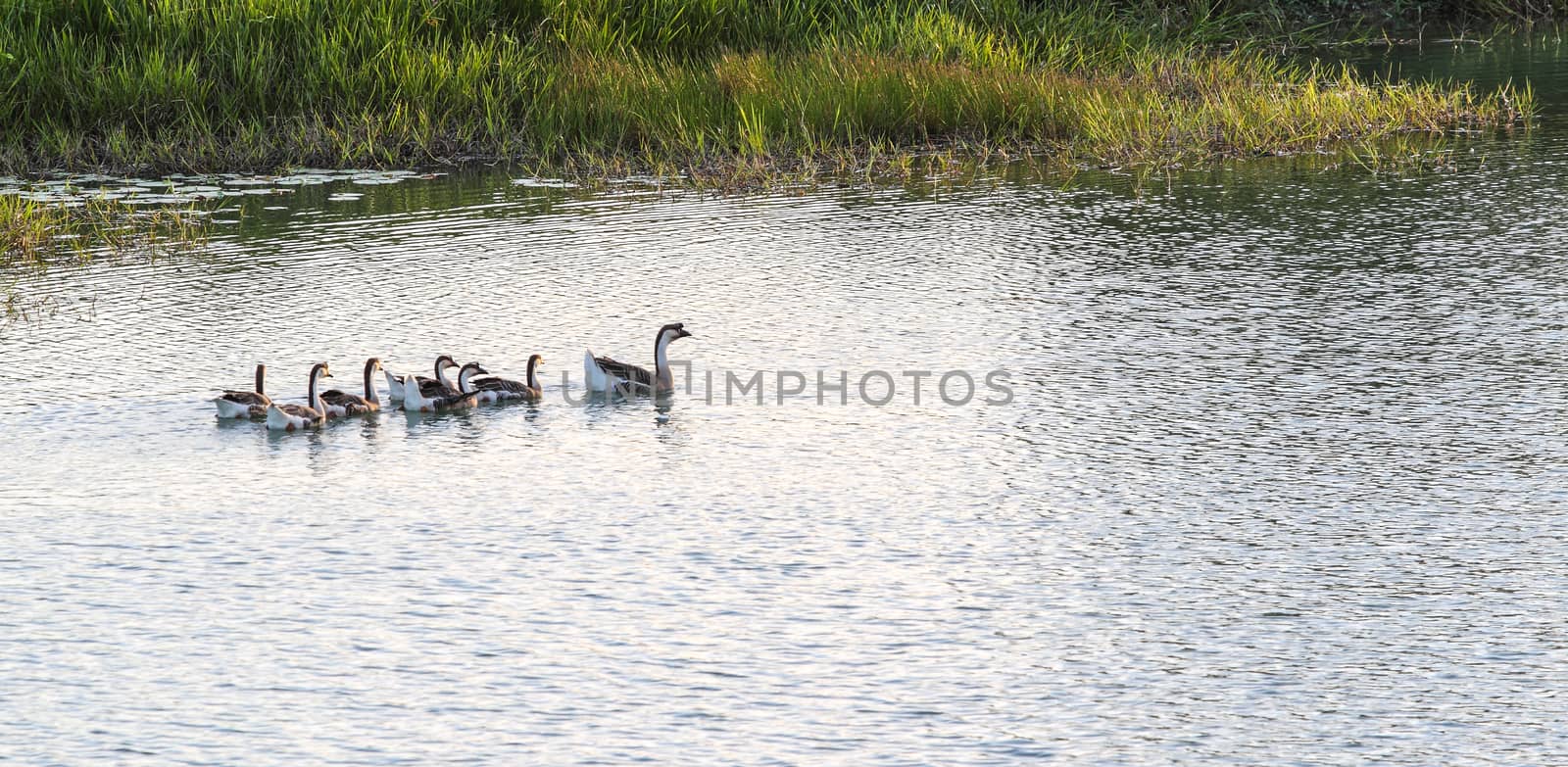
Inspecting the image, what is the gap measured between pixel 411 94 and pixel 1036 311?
29.7 ft

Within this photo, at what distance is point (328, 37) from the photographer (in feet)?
59.2

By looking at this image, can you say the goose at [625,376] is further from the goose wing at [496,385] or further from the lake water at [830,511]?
the goose wing at [496,385]

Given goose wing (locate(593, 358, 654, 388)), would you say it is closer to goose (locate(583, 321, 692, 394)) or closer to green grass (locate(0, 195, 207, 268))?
goose (locate(583, 321, 692, 394))

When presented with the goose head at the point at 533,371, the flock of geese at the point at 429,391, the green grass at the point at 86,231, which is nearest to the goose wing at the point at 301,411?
the flock of geese at the point at 429,391

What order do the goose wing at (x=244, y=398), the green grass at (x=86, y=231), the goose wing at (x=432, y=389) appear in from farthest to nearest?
the green grass at (x=86, y=231), the goose wing at (x=432, y=389), the goose wing at (x=244, y=398)

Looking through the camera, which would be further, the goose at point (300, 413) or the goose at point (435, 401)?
the goose at point (435, 401)

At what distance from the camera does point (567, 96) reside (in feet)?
58.8

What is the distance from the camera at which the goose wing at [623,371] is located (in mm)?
8961

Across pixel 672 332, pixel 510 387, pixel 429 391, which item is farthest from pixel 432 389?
pixel 672 332

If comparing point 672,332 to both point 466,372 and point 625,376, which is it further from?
point 466,372

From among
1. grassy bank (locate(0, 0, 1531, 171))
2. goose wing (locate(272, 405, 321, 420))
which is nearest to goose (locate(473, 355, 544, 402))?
goose wing (locate(272, 405, 321, 420))

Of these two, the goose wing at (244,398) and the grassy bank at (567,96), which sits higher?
the grassy bank at (567,96)

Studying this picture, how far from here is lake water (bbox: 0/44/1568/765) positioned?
5211mm

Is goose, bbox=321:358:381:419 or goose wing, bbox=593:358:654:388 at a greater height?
goose wing, bbox=593:358:654:388
